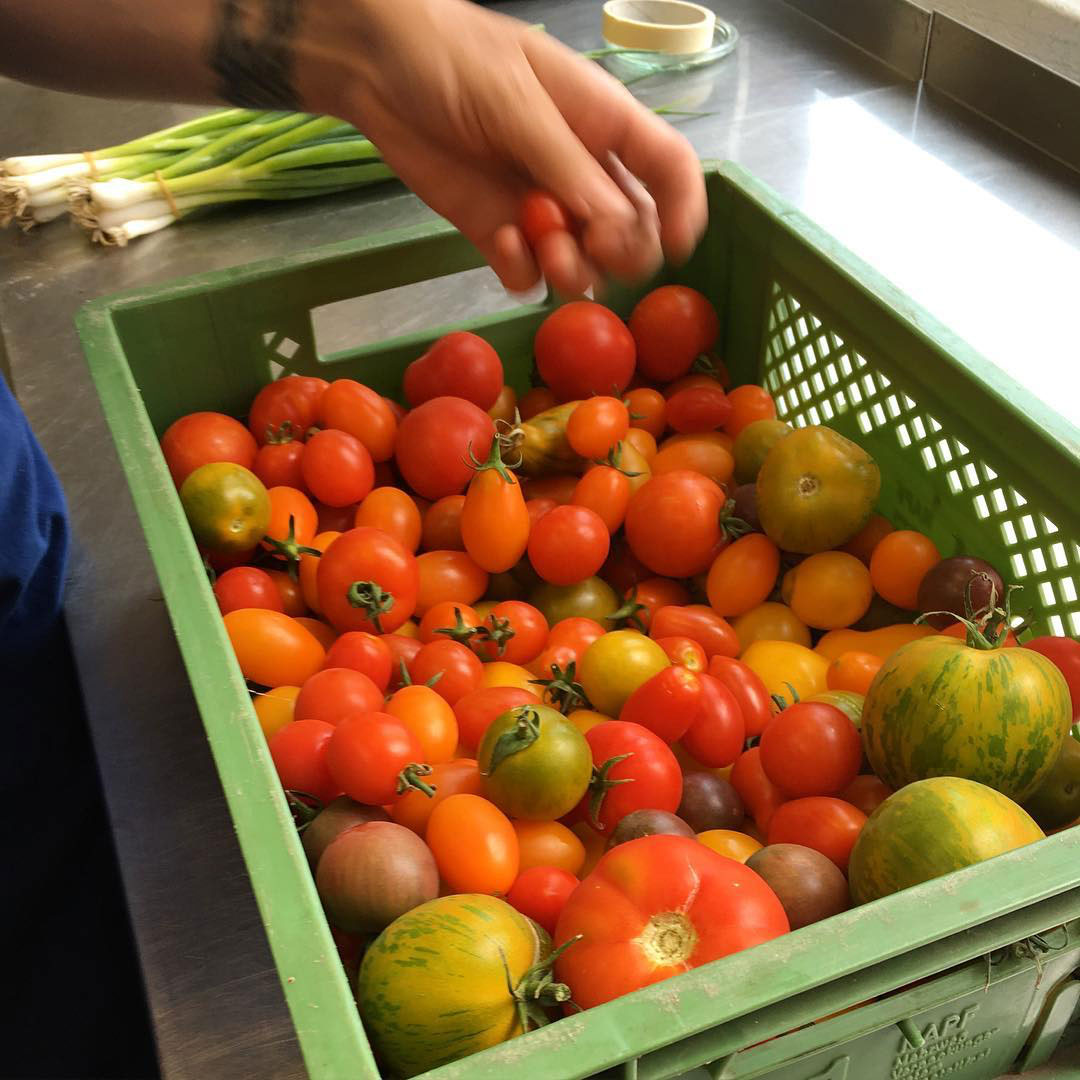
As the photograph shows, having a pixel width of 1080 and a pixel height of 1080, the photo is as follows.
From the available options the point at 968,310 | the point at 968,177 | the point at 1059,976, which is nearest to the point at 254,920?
the point at 1059,976

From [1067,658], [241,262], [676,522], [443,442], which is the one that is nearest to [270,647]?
[443,442]

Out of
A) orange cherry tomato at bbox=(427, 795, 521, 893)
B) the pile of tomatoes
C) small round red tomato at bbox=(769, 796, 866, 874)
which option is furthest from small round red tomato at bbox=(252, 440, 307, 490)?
small round red tomato at bbox=(769, 796, 866, 874)

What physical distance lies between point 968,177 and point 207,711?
1.43 m

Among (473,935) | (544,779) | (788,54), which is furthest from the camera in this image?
(788,54)

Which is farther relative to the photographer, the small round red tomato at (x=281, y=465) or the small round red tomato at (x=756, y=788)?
the small round red tomato at (x=281, y=465)

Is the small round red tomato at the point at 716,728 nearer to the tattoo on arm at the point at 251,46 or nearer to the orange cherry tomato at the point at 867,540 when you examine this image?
the orange cherry tomato at the point at 867,540

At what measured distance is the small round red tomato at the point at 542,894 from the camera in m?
0.77

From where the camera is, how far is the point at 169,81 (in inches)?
40.8

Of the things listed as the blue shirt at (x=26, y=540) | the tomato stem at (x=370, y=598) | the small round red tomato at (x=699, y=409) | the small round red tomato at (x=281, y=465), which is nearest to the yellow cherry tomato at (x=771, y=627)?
the small round red tomato at (x=699, y=409)

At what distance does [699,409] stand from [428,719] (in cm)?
48

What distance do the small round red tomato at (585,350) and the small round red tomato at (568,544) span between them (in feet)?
0.63

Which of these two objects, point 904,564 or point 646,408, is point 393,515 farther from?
point 904,564

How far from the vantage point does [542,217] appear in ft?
3.07

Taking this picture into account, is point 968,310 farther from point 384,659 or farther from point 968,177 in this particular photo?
point 384,659
